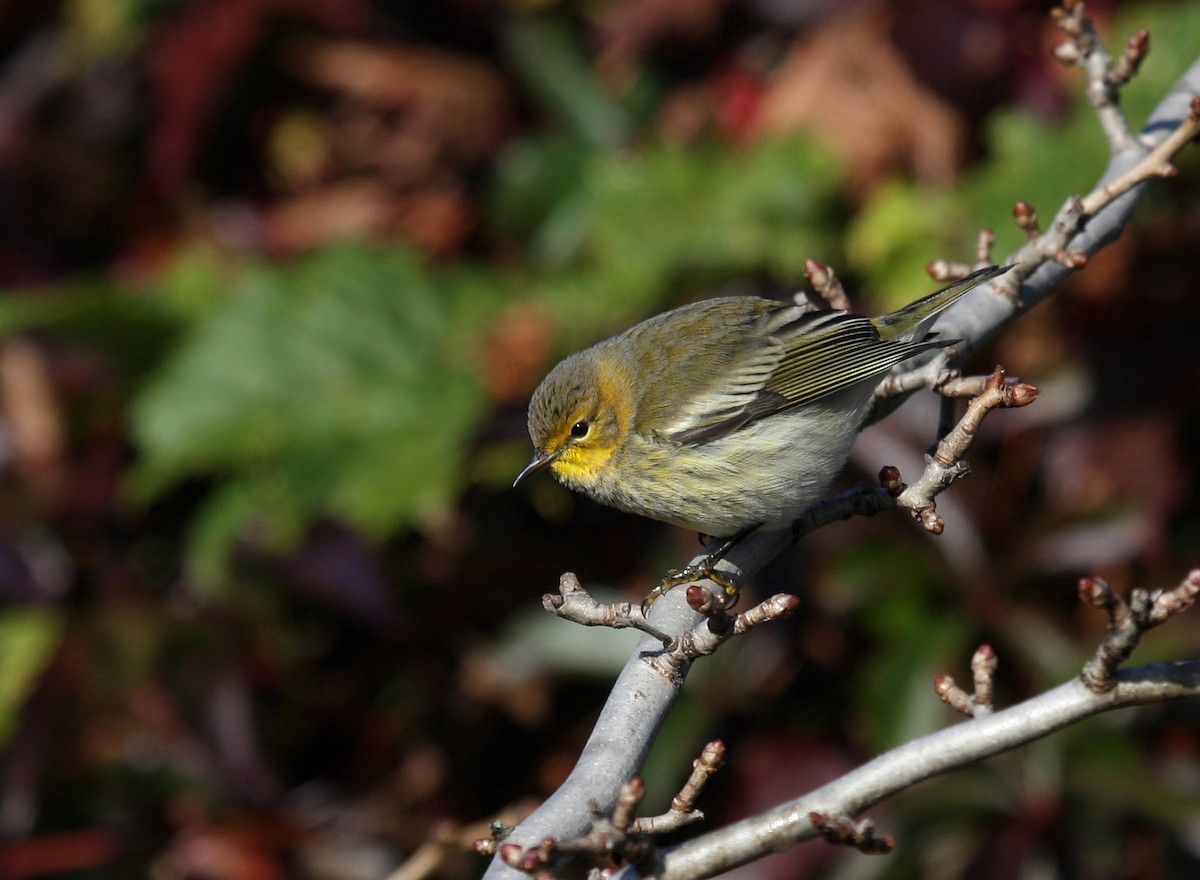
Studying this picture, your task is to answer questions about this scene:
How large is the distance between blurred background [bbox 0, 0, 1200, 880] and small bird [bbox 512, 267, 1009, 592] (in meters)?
0.60

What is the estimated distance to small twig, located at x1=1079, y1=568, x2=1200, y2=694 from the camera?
5.84ft

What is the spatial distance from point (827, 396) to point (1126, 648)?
1.43m

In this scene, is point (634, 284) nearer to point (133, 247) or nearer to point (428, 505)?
point (428, 505)

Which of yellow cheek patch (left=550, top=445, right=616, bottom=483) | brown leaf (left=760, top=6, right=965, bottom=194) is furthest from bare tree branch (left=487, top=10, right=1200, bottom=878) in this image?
brown leaf (left=760, top=6, right=965, bottom=194)

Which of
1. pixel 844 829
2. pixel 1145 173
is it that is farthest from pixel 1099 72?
pixel 844 829

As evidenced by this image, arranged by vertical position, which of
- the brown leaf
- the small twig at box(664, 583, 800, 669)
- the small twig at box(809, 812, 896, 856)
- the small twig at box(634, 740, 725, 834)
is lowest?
the small twig at box(809, 812, 896, 856)

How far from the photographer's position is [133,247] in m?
6.07

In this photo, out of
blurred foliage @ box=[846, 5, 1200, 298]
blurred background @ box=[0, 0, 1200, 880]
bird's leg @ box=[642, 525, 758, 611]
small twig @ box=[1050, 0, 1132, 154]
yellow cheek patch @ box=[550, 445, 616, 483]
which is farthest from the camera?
blurred foliage @ box=[846, 5, 1200, 298]

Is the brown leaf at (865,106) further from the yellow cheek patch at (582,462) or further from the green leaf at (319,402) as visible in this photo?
the yellow cheek patch at (582,462)

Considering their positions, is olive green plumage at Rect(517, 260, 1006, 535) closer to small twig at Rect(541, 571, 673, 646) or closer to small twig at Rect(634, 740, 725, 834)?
small twig at Rect(541, 571, 673, 646)

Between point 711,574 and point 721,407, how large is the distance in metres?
0.73

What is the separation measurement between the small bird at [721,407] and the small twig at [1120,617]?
1.05 metres

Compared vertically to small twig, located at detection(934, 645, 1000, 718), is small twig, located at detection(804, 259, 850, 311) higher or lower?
higher

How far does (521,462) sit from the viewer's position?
418 cm
